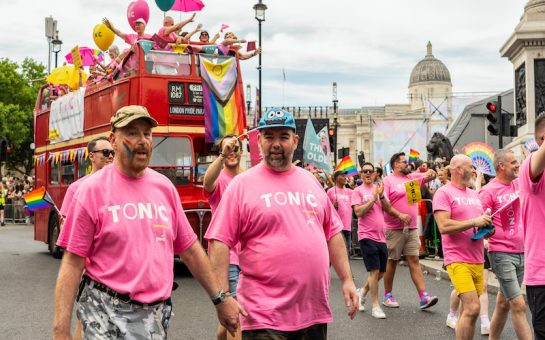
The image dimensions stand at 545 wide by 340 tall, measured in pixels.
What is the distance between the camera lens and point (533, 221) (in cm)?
478

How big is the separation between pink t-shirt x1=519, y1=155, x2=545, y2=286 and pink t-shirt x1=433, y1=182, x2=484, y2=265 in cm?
179

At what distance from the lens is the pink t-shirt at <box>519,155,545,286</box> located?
15.4 feet

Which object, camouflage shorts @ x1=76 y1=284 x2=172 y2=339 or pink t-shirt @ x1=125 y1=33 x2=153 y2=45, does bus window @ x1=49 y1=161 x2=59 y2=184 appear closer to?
pink t-shirt @ x1=125 y1=33 x2=153 y2=45

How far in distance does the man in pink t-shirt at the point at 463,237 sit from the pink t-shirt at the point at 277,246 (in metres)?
2.56

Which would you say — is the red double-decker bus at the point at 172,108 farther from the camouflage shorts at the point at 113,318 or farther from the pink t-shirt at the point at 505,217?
the camouflage shorts at the point at 113,318

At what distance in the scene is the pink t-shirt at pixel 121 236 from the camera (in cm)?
360

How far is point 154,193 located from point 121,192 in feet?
0.56

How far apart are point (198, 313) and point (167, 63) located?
17.0 ft

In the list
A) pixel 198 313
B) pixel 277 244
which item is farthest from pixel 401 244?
pixel 277 244

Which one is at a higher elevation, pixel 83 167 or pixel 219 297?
pixel 83 167

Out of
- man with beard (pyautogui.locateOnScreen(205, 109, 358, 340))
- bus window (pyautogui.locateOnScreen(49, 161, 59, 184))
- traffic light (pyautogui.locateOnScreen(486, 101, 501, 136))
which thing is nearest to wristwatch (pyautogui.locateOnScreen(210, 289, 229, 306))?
man with beard (pyautogui.locateOnScreen(205, 109, 358, 340))

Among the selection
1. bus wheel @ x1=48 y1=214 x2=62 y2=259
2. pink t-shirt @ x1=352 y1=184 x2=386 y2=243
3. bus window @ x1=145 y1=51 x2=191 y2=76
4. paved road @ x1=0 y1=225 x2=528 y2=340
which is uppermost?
bus window @ x1=145 y1=51 x2=191 y2=76

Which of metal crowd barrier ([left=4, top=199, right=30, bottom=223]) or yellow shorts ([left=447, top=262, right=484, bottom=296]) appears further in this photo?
metal crowd barrier ([left=4, top=199, right=30, bottom=223])

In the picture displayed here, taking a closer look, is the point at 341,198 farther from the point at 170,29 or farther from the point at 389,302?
the point at 170,29
